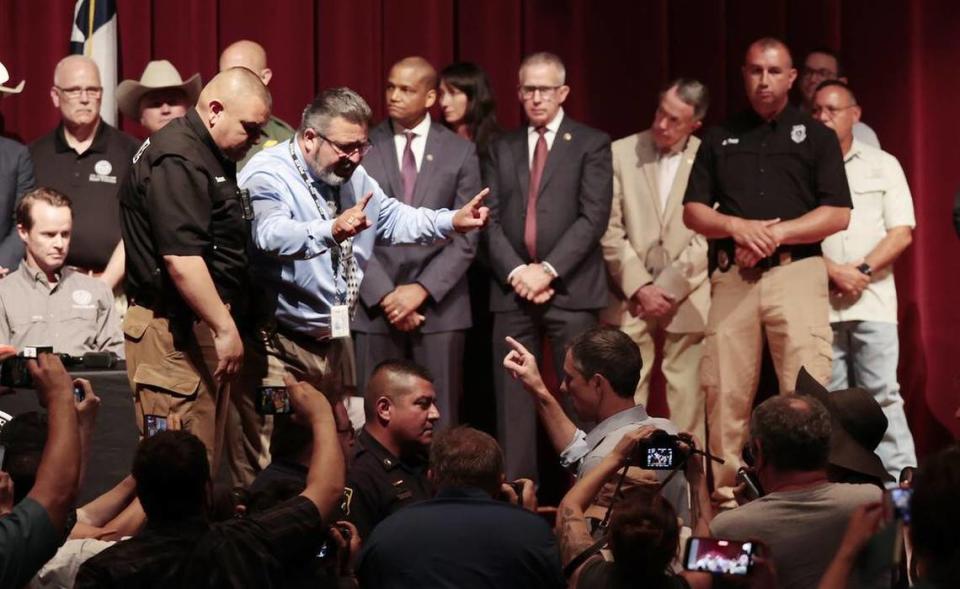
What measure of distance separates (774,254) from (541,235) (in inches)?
38.7

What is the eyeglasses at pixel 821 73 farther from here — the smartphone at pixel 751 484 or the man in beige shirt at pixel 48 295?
the smartphone at pixel 751 484

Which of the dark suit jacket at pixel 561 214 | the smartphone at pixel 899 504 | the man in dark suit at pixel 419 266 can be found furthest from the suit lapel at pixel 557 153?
the smartphone at pixel 899 504

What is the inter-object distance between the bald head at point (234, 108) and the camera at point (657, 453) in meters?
1.69

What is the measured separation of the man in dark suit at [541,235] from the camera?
6902mm

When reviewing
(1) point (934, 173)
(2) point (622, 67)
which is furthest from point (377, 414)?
(1) point (934, 173)

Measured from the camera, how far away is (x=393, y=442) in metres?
4.85

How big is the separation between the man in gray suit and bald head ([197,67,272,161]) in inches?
78.4

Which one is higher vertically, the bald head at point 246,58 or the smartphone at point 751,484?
the bald head at point 246,58

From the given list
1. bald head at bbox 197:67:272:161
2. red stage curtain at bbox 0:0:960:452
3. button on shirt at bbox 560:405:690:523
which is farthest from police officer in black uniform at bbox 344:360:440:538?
red stage curtain at bbox 0:0:960:452

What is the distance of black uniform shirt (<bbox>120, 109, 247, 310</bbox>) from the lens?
4723mm

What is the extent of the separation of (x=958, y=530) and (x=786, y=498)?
3.67 ft

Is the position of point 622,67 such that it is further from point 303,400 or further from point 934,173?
point 303,400

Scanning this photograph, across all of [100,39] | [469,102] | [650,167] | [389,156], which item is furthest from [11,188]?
[650,167]

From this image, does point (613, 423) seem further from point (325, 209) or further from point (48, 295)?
point (48, 295)
